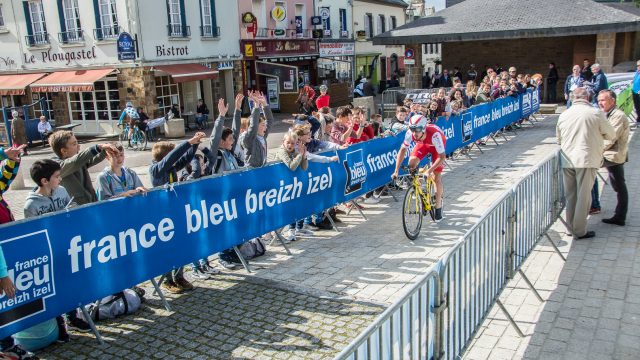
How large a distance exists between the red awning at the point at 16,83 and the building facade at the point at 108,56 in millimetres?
52

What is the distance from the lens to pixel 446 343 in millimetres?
4227

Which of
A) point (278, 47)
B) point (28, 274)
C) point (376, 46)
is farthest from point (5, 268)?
point (376, 46)

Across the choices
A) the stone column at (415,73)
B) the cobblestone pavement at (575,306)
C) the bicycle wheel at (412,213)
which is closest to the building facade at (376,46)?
the stone column at (415,73)

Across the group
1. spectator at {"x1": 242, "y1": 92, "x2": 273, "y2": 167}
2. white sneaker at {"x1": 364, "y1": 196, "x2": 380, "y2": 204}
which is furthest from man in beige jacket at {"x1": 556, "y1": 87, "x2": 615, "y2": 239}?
spectator at {"x1": 242, "y1": 92, "x2": 273, "y2": 167}

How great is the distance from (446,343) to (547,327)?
212 centimetres

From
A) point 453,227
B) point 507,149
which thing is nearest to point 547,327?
point 453,227

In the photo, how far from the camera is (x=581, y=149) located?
26.1ft

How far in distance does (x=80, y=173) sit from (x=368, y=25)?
41.6 metres

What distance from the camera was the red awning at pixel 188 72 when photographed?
25.5 metres

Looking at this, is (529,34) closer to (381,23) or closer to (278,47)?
(278,47)

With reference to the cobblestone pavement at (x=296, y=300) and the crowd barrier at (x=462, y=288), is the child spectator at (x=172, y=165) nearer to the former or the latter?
the cobblestone pavement at (x=296, y=300)

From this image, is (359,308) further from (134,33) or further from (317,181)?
(134,33)

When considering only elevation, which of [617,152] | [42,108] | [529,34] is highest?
[529,34]

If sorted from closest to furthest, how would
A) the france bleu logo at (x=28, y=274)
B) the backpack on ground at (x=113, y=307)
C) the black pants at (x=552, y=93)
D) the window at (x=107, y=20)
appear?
the france bleu logo at (x=28, y=274) < the backpack on ground at (x=113, y=307) < the window at (x=107, y=20) < the black pants at (x=552, y=93)
